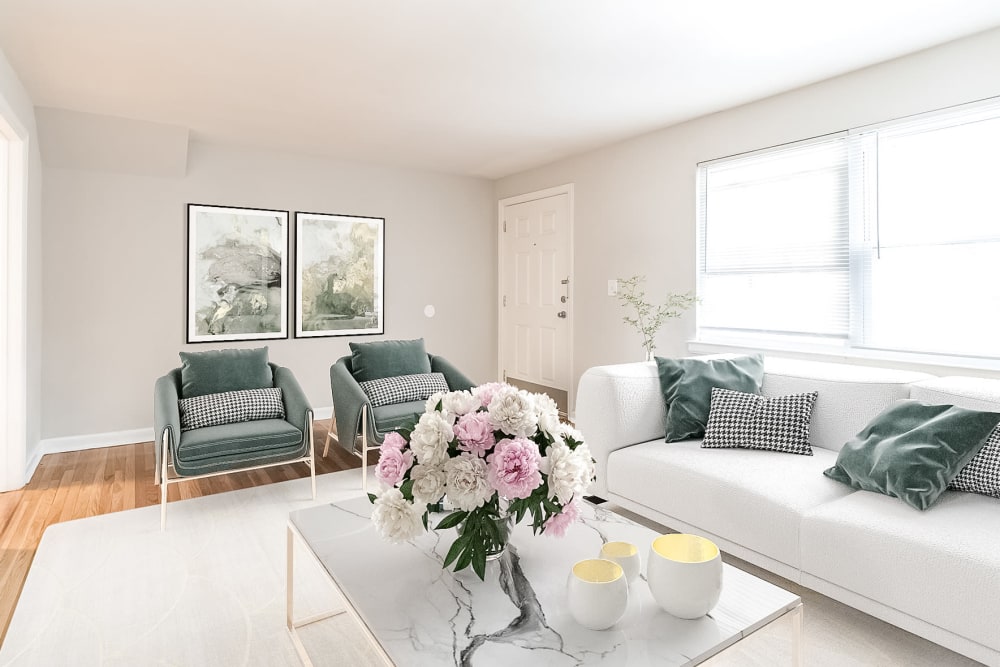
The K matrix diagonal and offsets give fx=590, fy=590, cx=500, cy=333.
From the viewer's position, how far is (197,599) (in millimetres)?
2207

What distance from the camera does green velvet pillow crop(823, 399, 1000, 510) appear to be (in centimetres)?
196

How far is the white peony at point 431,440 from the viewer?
57.4 inches

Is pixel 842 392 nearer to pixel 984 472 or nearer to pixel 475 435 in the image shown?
pixel 984 472

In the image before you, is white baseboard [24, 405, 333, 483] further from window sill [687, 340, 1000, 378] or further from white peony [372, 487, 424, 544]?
window sill [687, 340, 1000, 378]

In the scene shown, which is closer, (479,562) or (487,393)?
(479,562)

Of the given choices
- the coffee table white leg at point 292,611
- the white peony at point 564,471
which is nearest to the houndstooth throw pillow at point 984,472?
the white peony at point 564,471

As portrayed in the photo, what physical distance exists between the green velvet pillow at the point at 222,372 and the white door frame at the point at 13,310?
2.88 ft

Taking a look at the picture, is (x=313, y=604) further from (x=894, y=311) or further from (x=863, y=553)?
(x=894, y=311)

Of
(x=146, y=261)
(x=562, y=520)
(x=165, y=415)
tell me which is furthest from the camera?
(x=146, y=261)

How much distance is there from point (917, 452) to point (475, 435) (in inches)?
63.0

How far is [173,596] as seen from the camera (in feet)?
7.32

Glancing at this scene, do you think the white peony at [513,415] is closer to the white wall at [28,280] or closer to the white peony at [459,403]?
the white peony at [459,403]

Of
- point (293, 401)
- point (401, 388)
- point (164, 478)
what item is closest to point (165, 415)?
point (164, 478)

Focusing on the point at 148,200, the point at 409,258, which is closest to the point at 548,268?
the point at 409,258
